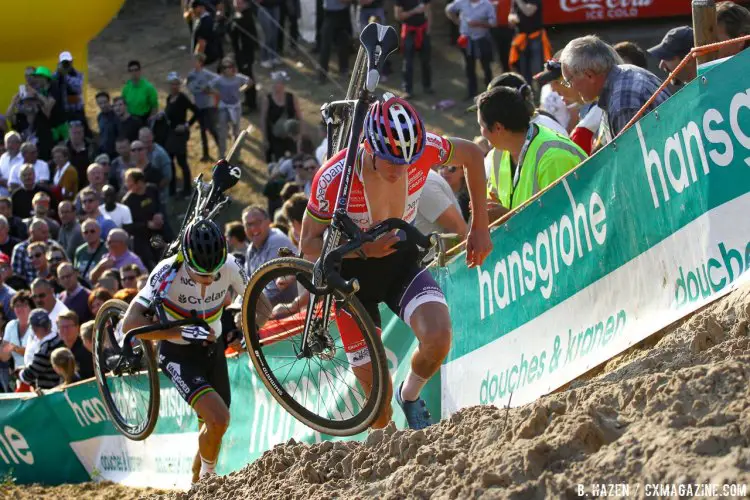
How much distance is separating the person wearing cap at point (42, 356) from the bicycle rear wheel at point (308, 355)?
479 cm

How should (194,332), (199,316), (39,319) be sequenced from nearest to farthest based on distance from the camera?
(194,332) → (199,316) → (39,319)

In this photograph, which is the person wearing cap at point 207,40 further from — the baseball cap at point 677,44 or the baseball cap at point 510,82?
the baseball cap at point 677,44

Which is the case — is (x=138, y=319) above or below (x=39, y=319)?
below

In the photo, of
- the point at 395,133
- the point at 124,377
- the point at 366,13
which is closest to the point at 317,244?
the point at 395,133

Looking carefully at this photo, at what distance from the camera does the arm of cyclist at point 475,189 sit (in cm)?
693

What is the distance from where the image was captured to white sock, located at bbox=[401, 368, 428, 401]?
6.96 metres

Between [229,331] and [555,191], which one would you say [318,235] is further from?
[229,331]

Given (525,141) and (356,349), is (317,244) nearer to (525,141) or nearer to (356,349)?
(356,349)

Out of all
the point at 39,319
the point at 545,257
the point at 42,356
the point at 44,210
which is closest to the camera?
the point at 545,257

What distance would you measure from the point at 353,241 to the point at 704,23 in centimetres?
246

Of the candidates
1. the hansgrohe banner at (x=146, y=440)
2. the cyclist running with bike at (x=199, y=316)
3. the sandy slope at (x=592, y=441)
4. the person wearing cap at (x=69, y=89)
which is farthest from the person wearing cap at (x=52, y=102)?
the sandy slope at (x=592, y=441)

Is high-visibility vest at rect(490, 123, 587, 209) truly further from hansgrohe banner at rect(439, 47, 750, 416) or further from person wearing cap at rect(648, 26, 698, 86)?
person wearing cap at rect(648, 26, 698, 86)

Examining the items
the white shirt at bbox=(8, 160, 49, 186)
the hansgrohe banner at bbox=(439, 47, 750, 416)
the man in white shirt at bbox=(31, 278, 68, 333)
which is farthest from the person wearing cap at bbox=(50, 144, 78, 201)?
the hansgrohe banner at bbox=(439, 47, 750, 416)

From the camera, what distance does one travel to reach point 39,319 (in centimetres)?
1307
